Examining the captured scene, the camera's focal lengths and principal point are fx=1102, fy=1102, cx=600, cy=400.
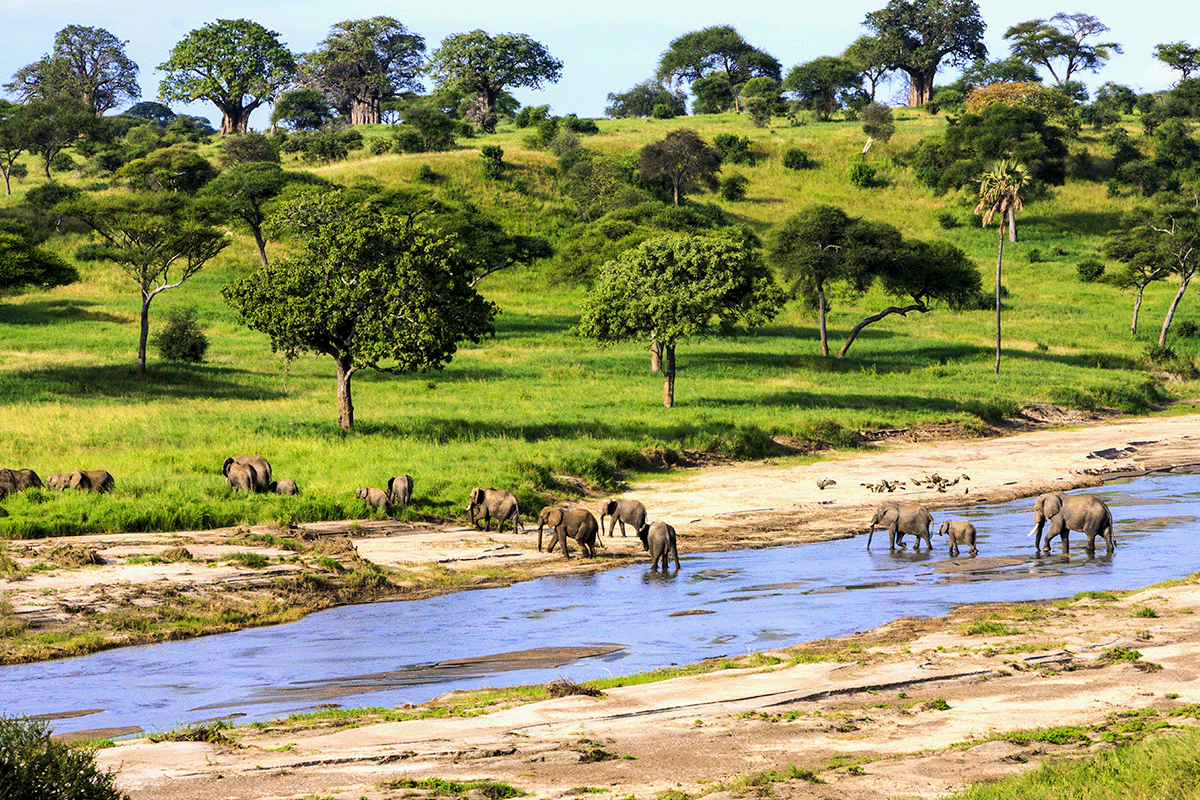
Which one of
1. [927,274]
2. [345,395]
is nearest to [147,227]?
[345,395]

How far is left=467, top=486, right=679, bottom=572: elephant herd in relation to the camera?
22.0 meters

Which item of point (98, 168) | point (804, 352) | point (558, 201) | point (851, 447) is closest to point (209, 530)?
point (851, 447)

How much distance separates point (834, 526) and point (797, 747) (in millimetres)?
17563

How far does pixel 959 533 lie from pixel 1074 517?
236 centimetres

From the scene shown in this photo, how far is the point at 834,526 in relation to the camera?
2773 centimetres

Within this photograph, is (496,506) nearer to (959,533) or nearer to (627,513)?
(627,513)

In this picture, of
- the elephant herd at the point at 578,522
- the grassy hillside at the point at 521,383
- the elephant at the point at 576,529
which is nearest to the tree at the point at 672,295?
the grassy hillside at the point at 521,383

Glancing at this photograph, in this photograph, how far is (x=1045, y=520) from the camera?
79.3ft

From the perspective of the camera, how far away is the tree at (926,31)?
158 meters

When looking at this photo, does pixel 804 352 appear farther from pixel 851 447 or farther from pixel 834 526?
pixel 834 526

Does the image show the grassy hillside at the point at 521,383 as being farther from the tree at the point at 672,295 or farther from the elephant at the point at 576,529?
the elephant at the point at 576,529

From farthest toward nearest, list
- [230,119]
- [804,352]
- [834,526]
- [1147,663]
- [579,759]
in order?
[230,119] < [804,352] < [834,526] < [1147,663] < [579,759]

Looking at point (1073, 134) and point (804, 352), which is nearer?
point (804, 352)

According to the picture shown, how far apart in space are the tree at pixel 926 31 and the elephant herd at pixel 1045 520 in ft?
475
